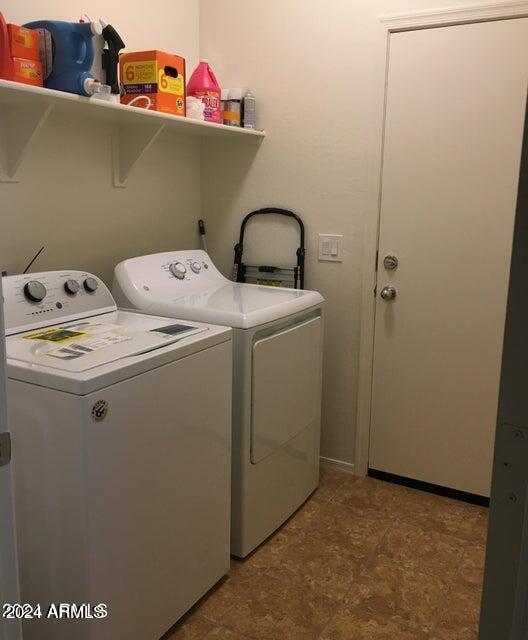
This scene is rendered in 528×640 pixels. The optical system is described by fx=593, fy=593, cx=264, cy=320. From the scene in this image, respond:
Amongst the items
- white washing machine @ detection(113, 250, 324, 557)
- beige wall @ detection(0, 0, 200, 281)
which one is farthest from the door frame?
beige wall @ detection(0, 0, 200, 281)

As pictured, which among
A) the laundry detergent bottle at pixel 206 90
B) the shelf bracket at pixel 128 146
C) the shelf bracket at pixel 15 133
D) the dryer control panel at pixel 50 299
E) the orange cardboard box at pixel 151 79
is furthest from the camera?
the laundry detergent bottle at pixel 206 90

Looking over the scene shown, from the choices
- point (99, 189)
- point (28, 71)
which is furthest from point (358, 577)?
point (28, 71)

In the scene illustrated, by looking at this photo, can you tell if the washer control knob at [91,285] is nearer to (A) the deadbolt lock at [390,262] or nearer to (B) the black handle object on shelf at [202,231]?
(B) the black handle object on shelf at [202,231]

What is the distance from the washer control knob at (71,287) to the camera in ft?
6.79

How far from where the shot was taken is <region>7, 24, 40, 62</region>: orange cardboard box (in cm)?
180

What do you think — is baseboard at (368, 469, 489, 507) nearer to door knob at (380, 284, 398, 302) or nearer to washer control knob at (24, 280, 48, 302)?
door knob at (380, 284, 398, 302)

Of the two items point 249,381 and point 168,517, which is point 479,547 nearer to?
point 249,381

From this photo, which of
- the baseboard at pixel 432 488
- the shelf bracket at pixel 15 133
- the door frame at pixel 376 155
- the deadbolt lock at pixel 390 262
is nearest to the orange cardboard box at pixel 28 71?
the shelf bracket at pixel 15 133

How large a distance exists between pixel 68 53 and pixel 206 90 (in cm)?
81

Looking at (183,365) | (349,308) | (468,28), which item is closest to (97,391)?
(183,365)

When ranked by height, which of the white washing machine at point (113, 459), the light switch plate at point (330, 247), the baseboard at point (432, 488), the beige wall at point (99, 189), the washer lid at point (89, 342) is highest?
the beige wall at point (99, 189)

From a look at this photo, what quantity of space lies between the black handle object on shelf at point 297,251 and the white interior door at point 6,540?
1.96 meters

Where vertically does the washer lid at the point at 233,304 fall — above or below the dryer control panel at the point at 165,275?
below

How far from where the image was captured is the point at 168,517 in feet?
5.93
